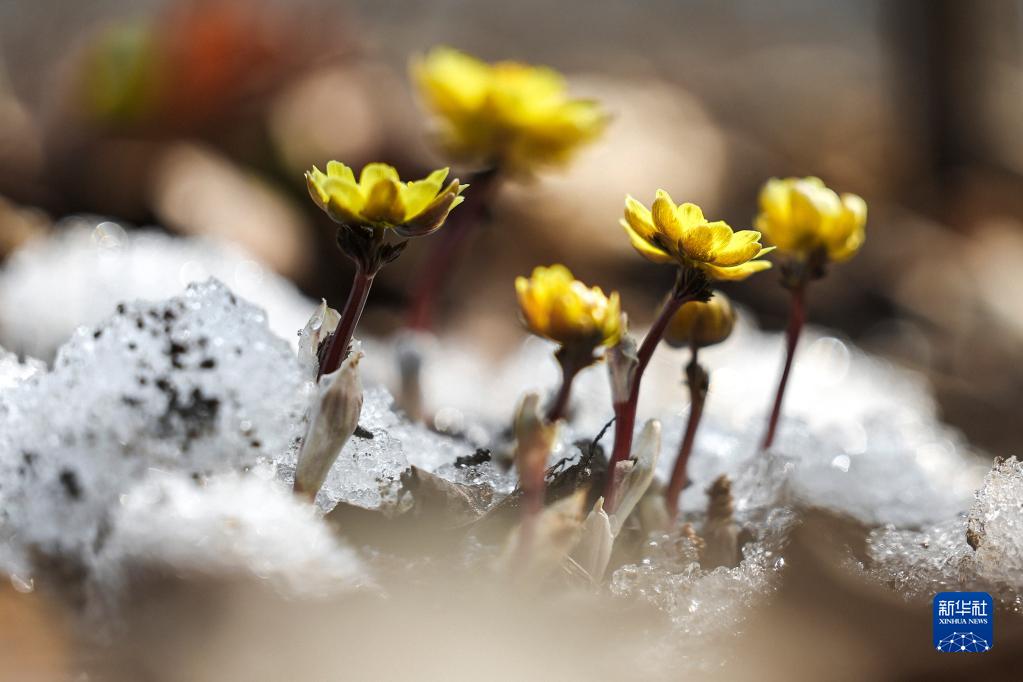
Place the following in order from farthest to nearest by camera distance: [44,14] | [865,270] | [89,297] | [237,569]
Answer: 1. [44,14]
2. [865,270]
3. [89,297]
4. [237,569]

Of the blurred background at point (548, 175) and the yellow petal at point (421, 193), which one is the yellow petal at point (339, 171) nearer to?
the yellow petal at point (421, 193)

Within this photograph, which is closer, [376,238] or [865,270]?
[376,238]

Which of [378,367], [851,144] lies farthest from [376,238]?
[851,144]

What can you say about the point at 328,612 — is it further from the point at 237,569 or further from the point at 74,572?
the point at 74,572

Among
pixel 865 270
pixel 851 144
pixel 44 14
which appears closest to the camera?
pixel 865 270

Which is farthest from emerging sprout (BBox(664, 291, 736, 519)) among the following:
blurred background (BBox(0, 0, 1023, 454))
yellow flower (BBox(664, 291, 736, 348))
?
blurred background (BBox(0, 0, 1023, 454))

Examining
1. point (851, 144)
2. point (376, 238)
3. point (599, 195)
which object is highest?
point (851, 144)

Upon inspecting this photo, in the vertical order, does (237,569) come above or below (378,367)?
below

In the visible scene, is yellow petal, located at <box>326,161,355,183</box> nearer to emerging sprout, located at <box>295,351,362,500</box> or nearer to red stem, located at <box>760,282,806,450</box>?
emerging sprout, located at <box>295,351,362,500</box>
